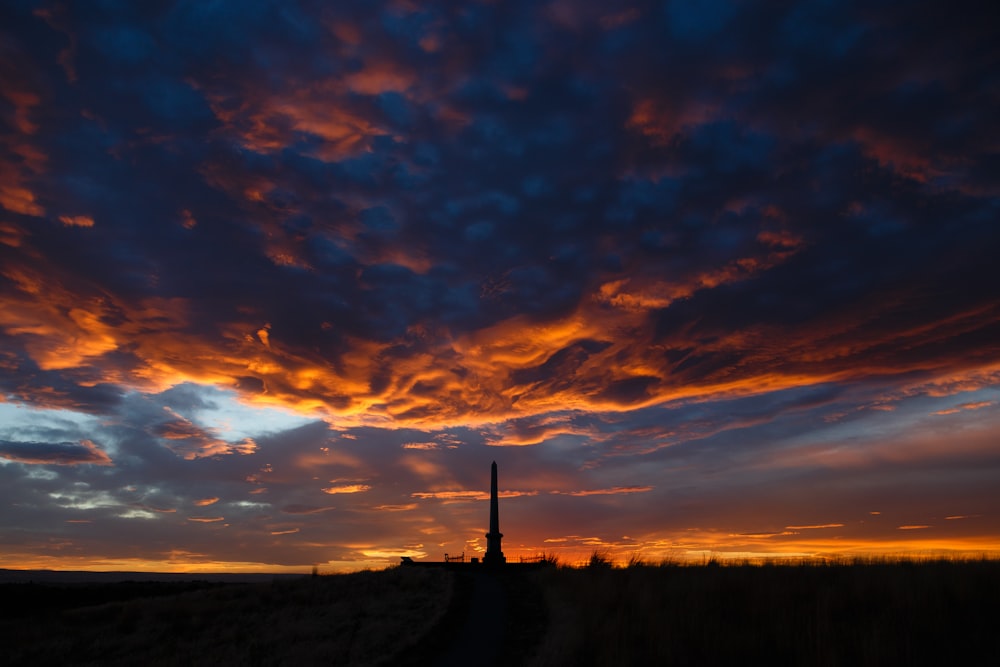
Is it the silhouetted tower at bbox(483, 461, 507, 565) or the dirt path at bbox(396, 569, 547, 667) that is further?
the silhouetted tower at bbox(483, 461, 507, 565)

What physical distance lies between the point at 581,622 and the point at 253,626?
15323mm

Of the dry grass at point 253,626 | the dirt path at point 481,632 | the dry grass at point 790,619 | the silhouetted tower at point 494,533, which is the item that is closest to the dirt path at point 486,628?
the dirt path at point 481,632

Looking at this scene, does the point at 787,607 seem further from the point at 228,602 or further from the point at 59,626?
the point at 59,626

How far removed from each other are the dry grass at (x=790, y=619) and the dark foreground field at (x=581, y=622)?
0.14 feet

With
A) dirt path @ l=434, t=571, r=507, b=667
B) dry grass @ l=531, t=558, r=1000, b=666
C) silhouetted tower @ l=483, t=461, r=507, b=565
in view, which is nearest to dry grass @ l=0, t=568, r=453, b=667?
dirt path @ l=434, t=571, r=507, b=667

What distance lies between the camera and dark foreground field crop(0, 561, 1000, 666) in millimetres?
11086

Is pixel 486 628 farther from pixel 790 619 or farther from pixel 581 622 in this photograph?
pixel 790 619

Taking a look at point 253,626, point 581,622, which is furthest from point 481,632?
point 253,626

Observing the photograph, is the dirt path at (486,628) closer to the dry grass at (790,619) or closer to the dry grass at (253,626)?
the dry grass at (253,626)

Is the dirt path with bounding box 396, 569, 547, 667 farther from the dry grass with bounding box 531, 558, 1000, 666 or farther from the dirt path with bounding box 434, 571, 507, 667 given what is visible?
the dry grass with bounding box 531, 558, 1000, 666

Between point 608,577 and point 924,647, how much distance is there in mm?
10962

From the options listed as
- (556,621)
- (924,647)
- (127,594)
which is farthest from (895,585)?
(127,594)

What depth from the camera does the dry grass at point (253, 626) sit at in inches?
665

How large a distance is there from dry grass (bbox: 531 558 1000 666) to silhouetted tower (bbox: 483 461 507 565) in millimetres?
23573
